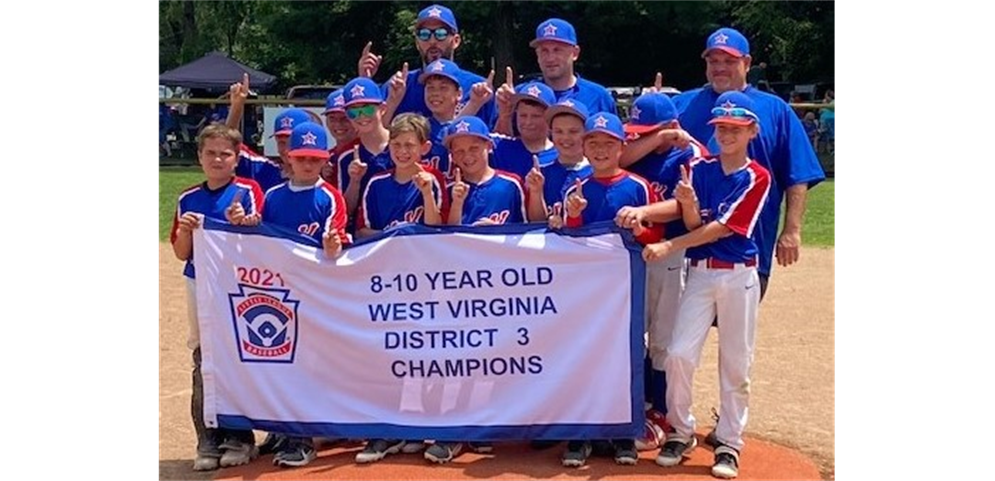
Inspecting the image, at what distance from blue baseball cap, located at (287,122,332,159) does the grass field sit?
718 centimetres

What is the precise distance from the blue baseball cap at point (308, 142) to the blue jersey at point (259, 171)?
61 centimetres

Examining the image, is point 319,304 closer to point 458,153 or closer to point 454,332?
point 454,332

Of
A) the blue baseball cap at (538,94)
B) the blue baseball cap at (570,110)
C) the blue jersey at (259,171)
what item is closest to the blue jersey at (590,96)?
the blue baseball cap at (538,94)

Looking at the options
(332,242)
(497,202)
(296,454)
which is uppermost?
(497,202)

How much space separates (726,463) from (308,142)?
289 centimetres

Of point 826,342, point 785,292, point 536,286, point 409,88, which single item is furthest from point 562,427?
point 785,292

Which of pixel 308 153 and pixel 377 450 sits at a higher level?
pixel 308 153

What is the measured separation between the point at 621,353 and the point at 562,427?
527 millimetres

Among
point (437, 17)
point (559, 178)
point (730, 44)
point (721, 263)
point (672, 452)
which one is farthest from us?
point (437, 17)

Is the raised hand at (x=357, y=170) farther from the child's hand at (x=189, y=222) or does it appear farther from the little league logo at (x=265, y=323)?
the child's hand at (x=189, y=222)

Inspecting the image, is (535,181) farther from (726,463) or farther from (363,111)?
(726,463)

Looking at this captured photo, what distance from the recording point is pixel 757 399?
7.73m

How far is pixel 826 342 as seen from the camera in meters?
9.51

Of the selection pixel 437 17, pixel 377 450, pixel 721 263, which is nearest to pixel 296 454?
pixel 377 450
